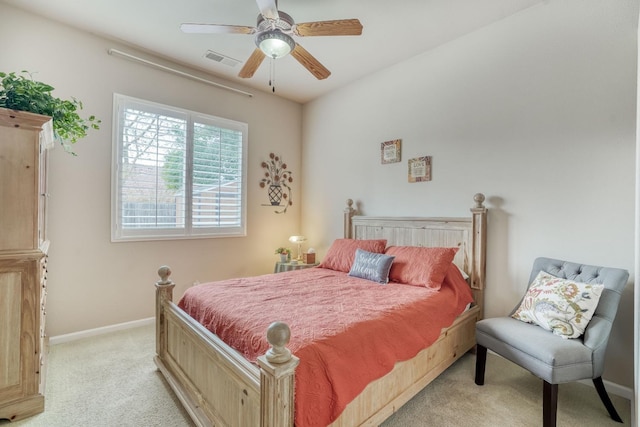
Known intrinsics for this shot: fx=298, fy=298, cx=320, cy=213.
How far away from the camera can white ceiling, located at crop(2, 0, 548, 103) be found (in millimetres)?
2500

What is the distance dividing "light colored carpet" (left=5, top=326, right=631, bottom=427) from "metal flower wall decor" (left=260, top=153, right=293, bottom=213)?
8.21ft

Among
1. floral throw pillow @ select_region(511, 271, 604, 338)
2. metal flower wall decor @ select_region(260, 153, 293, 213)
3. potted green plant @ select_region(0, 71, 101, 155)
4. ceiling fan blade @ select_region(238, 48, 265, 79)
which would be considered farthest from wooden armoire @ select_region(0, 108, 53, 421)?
floral throw pillow @ select_region(511, 271, 604, 338)

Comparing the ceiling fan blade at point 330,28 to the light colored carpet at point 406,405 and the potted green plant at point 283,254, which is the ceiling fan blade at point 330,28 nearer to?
the light colored carpet at point 406,405

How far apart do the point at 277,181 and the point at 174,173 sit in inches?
57.5

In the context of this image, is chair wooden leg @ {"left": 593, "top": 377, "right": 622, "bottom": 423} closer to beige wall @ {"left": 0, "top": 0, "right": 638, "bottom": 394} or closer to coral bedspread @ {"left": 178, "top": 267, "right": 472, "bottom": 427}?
beige wall @ {"left": 0, "top": 0, "right": 638, "bottom": 394}

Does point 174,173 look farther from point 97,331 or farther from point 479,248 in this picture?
point 479,248

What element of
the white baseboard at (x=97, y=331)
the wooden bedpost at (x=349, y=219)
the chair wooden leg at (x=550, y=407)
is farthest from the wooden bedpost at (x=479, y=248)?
the white baseboard at (x=97, y=331)

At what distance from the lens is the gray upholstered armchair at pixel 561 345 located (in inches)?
66.2

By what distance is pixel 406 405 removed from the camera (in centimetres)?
196

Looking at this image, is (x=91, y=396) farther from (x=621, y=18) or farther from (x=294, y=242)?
(x=621, y=18)

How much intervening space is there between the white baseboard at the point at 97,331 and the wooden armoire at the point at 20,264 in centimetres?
119

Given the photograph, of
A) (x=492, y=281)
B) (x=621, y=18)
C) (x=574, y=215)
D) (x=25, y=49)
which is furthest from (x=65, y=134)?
(x=621, y=18)

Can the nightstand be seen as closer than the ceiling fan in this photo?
No

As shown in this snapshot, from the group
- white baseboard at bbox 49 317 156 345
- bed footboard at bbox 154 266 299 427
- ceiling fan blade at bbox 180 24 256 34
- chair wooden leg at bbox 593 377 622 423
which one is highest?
ceiling fan blade at bbox 180 24 256 34
